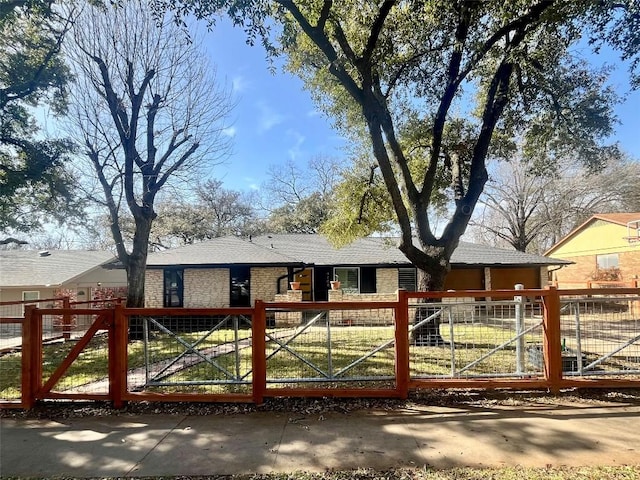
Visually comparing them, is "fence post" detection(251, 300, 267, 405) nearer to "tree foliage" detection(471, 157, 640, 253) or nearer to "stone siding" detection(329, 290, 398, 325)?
"stone siding" detection(329, 290, 398, 325)

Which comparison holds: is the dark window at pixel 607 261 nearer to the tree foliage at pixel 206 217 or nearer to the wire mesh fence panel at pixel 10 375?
the wire mesh fence panel at pixel 10 375

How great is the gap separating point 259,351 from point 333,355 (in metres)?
3.94

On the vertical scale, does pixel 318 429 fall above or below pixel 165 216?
below

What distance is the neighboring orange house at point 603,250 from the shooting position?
62.6 feet

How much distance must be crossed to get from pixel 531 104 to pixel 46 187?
15053 mm

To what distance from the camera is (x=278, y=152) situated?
32969mm

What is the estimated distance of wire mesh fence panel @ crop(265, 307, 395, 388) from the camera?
5.19 metres

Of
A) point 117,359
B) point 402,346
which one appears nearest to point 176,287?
point 117,359

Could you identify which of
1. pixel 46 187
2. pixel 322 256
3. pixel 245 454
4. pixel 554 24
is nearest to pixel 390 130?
pixel 554 24

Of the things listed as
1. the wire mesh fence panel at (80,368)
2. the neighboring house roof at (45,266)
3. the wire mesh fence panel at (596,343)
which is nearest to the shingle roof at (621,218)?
the wire mesh fence panel at (596,343)

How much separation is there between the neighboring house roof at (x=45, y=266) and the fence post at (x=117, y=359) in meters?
19.4

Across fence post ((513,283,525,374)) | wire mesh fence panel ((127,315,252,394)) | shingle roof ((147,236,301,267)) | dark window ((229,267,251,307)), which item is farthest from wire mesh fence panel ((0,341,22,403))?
dark window ((229,267,251,307))

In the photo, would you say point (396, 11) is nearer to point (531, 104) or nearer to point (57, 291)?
point (531, 104)

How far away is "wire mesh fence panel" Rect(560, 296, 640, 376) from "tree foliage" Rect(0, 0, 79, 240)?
1348cm
